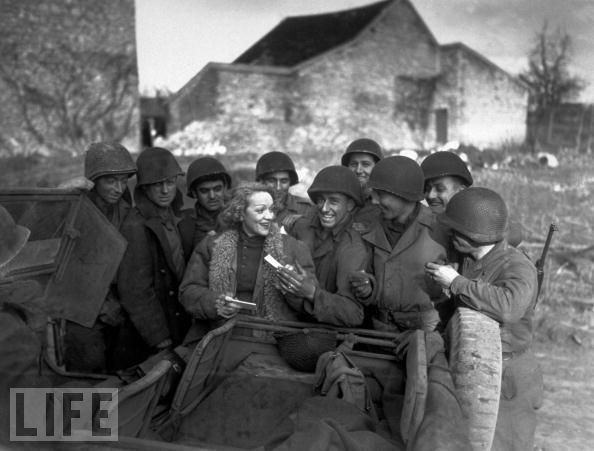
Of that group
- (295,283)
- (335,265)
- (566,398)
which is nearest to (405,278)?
(335,265)

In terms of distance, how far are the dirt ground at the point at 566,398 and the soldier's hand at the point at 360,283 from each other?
2.36m

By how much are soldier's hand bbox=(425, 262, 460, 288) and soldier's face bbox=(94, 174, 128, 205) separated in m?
2.30

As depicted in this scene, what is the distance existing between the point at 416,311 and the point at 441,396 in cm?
144

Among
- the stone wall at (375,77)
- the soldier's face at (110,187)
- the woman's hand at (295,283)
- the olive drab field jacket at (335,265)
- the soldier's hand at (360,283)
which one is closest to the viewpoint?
the woman's hand at (295,283)

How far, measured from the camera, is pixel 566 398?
20.3 ft

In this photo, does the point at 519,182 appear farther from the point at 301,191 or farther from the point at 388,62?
the point at 388,62

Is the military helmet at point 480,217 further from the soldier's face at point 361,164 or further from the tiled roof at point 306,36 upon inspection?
the tiled roof at point 306,36

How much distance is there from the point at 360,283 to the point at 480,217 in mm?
922

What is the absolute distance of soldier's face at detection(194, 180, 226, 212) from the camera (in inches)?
199

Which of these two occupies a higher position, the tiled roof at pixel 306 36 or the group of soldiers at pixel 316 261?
the tiled roof at pixel 306 36

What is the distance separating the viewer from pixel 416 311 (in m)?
4.18

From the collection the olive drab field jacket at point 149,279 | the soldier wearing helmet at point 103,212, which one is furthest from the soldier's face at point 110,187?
the olive drab field jacket at point 149,279

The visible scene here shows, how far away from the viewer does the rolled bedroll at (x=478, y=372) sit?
2.88 m

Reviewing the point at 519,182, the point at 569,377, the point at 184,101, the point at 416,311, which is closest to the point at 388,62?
the point at 184,101
